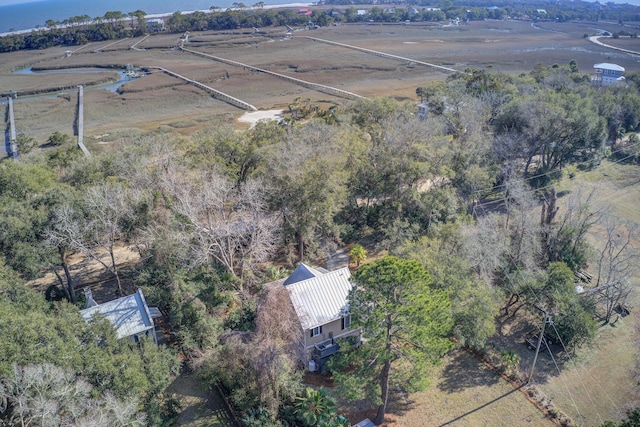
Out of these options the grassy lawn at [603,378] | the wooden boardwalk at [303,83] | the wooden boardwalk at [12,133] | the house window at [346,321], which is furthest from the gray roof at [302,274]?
the wooden boardwalk at [303,83]

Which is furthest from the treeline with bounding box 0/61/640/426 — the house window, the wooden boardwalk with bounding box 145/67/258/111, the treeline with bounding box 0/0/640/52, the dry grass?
the treeline with bounding box 0/0/640/52

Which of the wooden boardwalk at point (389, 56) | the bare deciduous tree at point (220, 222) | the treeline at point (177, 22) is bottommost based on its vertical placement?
the bare deciduous tree at point (220, 222)

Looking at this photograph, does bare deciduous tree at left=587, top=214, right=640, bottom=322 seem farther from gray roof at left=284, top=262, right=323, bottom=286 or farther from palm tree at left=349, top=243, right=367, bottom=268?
gray roof at left=284, top=262, right=323, bottom=286

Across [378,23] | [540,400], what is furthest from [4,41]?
[540,400]

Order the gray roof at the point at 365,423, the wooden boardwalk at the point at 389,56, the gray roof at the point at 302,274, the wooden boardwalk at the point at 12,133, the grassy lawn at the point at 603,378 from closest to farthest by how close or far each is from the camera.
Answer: the gray roof at the point at 365,423 → the grassy lawn at the point at 603,378 → the gray roof at the point at 302,274 → the wooden boardwalk at the point at 12,133 → the wooden boardwalk at the point at 389,56

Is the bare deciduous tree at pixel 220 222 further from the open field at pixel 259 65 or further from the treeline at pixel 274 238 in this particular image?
the open field at pixel 259 65

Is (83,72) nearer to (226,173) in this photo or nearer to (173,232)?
(226,173)

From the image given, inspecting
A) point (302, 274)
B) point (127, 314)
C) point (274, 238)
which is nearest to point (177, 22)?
point (274, 238)
